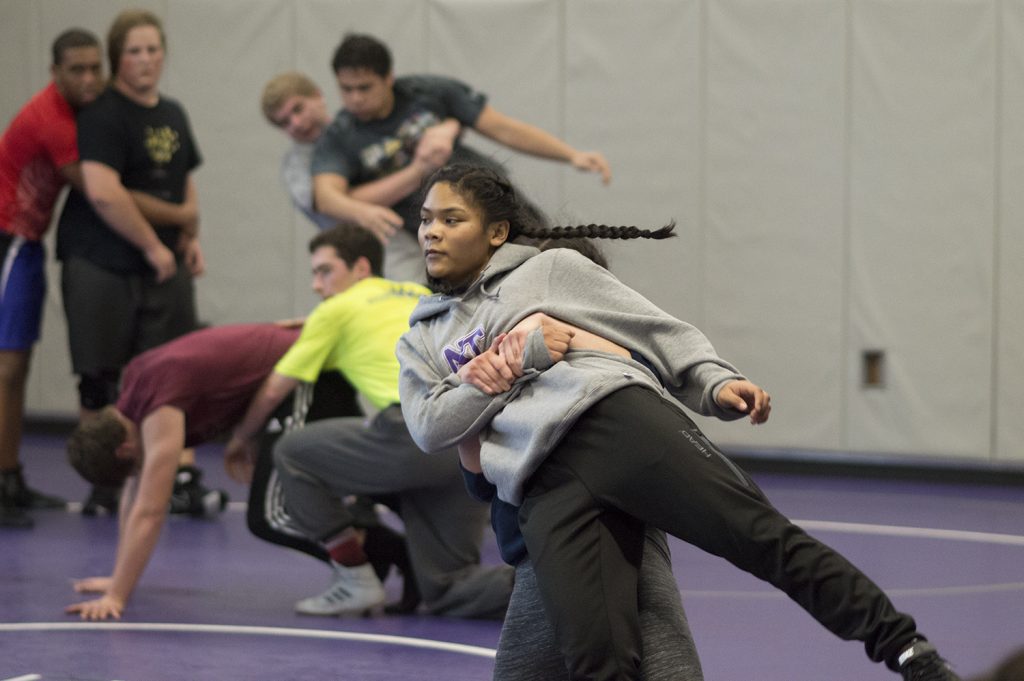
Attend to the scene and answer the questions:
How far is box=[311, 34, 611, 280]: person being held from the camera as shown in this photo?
239 inches

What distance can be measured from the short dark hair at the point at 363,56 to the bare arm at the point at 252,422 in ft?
4.83

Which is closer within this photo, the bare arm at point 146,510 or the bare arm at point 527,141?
the bare arm at point 146,510

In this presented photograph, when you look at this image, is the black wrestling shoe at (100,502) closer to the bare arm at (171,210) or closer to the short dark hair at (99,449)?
the bare arm at (171,210)

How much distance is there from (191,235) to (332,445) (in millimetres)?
2283

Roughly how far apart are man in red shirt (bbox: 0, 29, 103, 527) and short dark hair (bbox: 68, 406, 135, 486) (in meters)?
1.85

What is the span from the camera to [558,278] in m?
3.09

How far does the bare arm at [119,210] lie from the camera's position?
6.33 m

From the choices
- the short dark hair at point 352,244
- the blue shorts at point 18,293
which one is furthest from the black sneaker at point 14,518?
the short dark hair at point 352,244

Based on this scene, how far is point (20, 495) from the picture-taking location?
263 inches

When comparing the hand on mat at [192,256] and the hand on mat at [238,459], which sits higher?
the hand on mat at [192,256]

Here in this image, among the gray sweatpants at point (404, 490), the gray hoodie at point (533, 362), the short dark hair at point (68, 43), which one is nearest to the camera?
the gray hoodie at point (533, 362)

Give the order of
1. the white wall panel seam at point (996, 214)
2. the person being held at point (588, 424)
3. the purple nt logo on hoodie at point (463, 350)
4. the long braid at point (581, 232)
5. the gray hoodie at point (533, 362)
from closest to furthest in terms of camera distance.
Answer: the person being held at point (588, 424) < the gray hoodie at point (533, 362) < the purple nt logo on hoodie at point (463, 350) < the long braid at point (581, 232) < the white wall panel seam at point (996, 214)

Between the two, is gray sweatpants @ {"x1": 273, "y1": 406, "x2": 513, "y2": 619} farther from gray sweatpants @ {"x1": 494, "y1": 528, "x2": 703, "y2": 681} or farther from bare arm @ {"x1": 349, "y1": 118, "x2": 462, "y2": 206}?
gray sweatpants @ {"x1": 494, "y1": 528, "x2": 703, "y2": 681}

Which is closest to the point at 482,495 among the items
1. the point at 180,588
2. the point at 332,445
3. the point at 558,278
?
the point at 558,278
